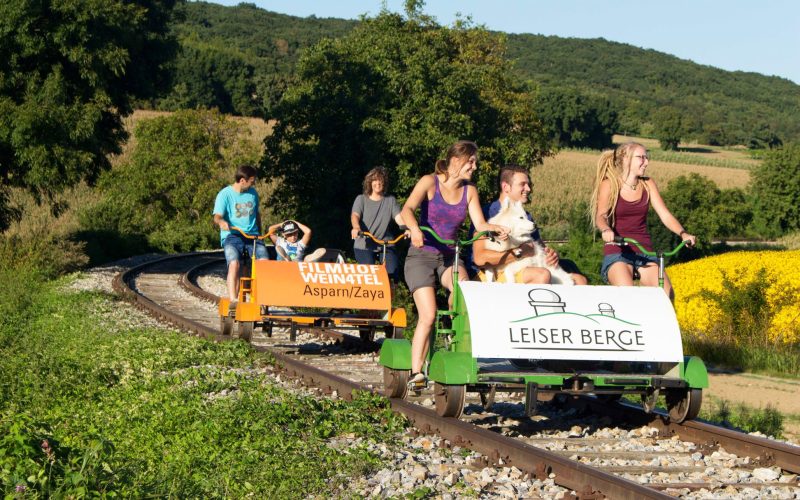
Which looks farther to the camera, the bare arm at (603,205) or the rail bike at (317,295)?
the rail bike at (317,295)

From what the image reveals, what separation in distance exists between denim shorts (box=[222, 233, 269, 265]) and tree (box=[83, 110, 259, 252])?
142 ft

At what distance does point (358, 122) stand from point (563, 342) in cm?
2787

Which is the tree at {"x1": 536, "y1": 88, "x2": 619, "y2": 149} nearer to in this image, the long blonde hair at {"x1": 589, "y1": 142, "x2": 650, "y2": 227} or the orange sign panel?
the orange sign panel

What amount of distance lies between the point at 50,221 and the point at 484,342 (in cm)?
3742

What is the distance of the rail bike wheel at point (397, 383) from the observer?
357 inches

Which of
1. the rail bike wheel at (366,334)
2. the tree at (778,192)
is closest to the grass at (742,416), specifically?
the rail bike wheel at (366,334)

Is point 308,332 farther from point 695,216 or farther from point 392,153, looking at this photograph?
point 695,216

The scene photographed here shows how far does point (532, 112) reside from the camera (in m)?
58.2

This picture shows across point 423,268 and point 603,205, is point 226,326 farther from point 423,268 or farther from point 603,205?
point 603,205

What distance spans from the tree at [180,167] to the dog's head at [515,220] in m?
48.8

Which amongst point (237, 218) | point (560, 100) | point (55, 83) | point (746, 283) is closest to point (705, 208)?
point (55, 83)

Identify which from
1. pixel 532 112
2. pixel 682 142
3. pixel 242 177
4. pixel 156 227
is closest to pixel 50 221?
pixel 156 227

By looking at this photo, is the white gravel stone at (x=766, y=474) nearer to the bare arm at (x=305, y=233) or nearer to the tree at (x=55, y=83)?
the bare arm at (x=305, y=233)

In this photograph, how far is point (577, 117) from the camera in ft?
420
